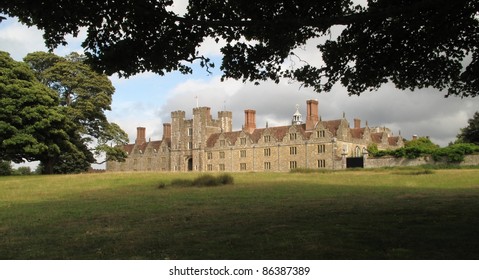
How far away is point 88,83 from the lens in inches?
1959

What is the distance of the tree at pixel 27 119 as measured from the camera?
39.8 metres

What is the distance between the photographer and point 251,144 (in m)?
83.2

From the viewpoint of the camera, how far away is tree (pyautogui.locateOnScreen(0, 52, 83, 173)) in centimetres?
3984

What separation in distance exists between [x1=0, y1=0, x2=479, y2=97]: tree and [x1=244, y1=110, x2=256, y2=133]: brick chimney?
7039cm

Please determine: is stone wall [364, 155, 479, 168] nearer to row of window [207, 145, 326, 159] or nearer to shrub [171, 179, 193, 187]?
row of window [207, 145, 326, 159]

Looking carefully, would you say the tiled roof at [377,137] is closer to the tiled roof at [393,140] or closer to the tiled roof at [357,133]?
the tiled roof at [357,133]

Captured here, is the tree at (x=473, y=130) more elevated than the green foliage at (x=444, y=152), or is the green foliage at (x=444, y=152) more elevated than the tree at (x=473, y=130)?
the tree at (x=473, y=130)

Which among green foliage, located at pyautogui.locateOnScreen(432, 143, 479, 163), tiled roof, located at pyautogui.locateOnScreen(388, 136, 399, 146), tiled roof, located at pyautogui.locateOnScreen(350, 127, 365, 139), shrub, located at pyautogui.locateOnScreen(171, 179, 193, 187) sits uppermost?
tiled roof, located at pyautogui.locateOnScreen(350, 127, 365, 139)

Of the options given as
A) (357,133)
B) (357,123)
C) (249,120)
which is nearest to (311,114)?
(357,133)

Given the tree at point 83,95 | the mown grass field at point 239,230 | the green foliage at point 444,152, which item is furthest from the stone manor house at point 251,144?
the mown grass field at point 239,230

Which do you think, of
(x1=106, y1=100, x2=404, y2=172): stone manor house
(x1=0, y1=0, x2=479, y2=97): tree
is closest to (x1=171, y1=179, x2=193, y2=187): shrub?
(x1=0, y1=0, x2=479, y2=97): tree

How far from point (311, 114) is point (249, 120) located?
1377 centimetres

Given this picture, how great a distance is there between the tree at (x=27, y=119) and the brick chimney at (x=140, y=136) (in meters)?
61.4

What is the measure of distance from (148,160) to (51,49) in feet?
299
